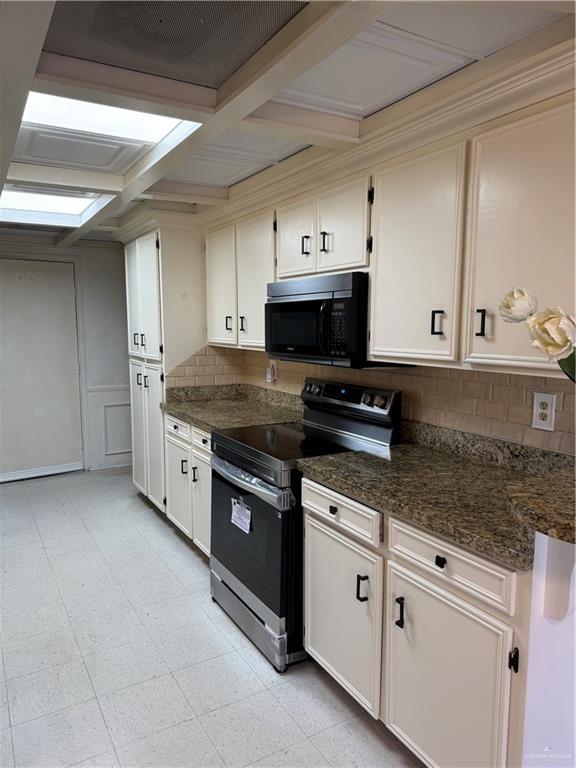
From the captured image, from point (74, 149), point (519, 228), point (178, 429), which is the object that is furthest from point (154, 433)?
point (519, 228)

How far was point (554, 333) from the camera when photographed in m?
1.02

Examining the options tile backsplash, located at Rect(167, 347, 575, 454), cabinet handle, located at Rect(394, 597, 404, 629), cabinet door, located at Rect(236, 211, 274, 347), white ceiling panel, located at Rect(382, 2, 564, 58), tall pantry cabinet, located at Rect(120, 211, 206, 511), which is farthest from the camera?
tall pantry cabinet, located at Rect(120, 211, 206, 511)

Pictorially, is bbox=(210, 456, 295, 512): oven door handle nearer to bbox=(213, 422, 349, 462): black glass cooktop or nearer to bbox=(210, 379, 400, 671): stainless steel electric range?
bbox=(210, 379, 400, 671): stainless steel electric range

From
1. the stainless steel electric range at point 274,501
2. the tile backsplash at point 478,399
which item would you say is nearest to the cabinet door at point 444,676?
the stainless steel electric range at point 274,501

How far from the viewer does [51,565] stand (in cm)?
318

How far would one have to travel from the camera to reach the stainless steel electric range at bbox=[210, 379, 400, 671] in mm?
2146

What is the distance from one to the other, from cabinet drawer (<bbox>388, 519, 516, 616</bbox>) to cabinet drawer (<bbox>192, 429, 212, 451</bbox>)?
1464 millimetres

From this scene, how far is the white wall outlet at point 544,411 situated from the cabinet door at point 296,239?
1.19m

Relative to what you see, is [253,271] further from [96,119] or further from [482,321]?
→ [482,321]

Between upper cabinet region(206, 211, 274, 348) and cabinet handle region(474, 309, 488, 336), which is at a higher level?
upper cabinet region(206, 211, 274, 348)

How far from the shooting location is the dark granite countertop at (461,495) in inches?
48.1

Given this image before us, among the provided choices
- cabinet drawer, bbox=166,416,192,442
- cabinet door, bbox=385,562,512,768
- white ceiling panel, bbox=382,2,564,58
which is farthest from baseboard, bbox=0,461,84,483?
white ceiling panel, bbox=382,2,564,58

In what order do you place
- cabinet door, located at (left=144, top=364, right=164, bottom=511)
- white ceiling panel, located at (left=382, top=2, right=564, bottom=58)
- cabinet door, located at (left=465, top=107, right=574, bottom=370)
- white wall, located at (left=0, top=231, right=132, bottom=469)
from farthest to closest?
1. white wall, located at (left=0, top=231, right=132, bottom=469)
2. cabinet door, located at (left=144, top=364, right=164, bottom=511)
3. cabinet door, located at (left=465, top=107, right=574, bottom=370)
4. white ceiling panel, located at (left=382, top=2, right=564, bottom=58)

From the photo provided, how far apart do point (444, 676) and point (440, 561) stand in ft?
1.15
